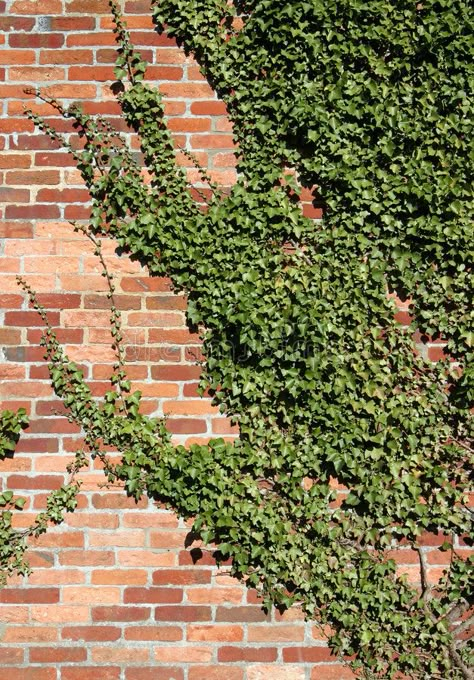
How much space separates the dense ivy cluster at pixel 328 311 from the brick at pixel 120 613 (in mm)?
406

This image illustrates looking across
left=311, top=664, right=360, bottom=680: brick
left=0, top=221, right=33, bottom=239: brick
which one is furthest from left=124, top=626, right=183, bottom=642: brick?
left=0, top=221, right=33, bottom=239: brick

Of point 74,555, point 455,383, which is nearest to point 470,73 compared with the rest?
point 455,383

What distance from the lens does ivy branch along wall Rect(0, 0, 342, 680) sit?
278 cm

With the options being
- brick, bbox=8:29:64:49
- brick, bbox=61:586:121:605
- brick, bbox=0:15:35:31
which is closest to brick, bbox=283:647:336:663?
brick, bbox=61:586:121:605

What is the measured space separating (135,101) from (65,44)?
0.41m

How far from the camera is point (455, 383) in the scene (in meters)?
2.84

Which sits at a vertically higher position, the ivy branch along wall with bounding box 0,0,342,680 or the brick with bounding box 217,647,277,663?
the ivy branch along wall with bounding box 0,0,342,680

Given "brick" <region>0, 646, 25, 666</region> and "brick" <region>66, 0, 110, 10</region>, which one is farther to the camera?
"brick" <region>66, 0, 110, 10</region>

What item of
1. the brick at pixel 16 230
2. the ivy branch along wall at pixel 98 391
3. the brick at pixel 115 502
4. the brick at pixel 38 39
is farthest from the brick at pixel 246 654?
the brick at pixel 38 39

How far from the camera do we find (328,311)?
9.17 feet

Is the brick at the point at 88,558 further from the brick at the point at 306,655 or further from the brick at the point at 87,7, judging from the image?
the brick at the point at 87,7

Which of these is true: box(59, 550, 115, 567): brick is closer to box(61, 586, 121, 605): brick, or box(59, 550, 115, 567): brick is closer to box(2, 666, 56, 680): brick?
box(61, 586, 121, 605): brick

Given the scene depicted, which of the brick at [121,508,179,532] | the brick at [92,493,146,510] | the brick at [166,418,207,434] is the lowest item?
the brick at [121,508,179,532]

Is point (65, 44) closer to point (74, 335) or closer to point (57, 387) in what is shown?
point (74, 335)
